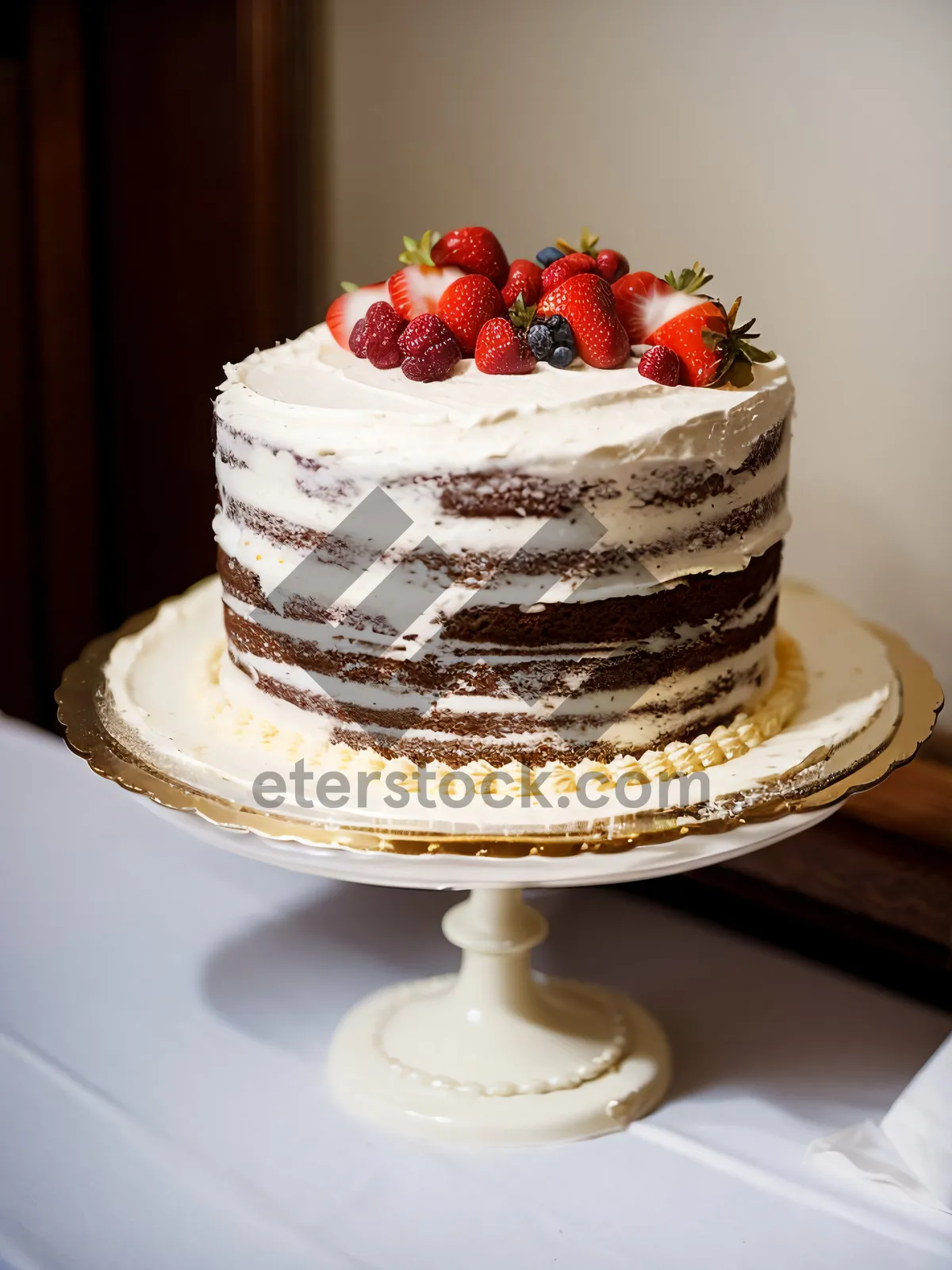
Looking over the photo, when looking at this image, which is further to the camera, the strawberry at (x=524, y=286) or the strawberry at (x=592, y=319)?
the strawberry at (x=524, y=286)

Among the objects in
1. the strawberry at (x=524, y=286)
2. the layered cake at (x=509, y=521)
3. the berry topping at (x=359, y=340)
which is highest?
the strawberry at (x=524, y=286)

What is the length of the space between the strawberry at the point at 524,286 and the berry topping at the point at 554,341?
4.8 inches

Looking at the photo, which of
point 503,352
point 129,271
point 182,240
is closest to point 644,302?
point 503,352

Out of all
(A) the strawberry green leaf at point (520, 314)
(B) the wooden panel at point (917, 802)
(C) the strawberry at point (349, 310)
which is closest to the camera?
(A) the strawberry green leaf at point (520, 314)

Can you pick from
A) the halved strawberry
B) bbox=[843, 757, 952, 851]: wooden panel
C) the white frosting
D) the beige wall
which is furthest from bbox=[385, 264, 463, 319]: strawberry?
bbox=[843, 757, 952, 851]: wooden panel

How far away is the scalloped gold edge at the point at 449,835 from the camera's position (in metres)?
1.25

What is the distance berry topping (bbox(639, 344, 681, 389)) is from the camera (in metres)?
1.40

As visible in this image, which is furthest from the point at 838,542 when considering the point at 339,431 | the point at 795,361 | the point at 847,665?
the point at 339,431

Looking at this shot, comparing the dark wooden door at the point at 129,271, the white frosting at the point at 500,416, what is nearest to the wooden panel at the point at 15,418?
the dark wooden door at the point at 129,271

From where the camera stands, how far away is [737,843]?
1.33 metres

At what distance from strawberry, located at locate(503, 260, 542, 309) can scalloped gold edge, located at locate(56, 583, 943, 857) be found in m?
0.54

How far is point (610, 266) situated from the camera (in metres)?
1.62

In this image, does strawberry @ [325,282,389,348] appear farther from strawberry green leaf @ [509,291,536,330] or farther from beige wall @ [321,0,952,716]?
beige wall @ [321,0,952,716]

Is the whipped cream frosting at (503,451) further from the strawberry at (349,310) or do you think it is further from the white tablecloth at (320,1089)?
the white tablecloth at (320,1089)
